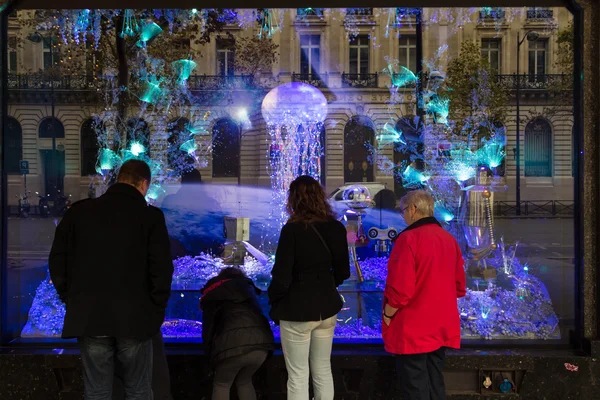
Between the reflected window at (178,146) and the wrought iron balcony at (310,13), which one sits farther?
the reflected window at (178,146)

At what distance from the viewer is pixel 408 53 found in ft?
18.0

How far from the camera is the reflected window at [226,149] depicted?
5.51 m

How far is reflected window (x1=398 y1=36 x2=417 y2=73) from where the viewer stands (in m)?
5.47

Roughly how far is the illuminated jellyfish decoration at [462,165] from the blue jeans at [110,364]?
11.1ft

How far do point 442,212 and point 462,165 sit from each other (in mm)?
493

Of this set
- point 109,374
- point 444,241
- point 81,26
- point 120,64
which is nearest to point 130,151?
point 120,64

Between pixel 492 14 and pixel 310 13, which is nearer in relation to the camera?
pixel 492 14

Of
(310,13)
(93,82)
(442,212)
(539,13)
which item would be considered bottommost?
(442,212)

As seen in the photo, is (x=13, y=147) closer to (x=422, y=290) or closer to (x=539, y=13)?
(x=422, y=290)

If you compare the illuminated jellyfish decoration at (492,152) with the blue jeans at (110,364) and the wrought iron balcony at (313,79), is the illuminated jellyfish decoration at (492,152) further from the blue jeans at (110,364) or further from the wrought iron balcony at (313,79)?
the blue jeans at (110,364)

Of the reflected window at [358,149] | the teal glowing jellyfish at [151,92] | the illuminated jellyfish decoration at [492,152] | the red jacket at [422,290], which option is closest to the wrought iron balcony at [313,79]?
the reflected window at [358,149]

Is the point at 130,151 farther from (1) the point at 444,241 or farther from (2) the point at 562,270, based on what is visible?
(2) the point at 562,270

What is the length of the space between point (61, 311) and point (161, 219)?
2320 millimetres

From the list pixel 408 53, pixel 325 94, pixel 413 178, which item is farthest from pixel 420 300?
pixel 408 53
